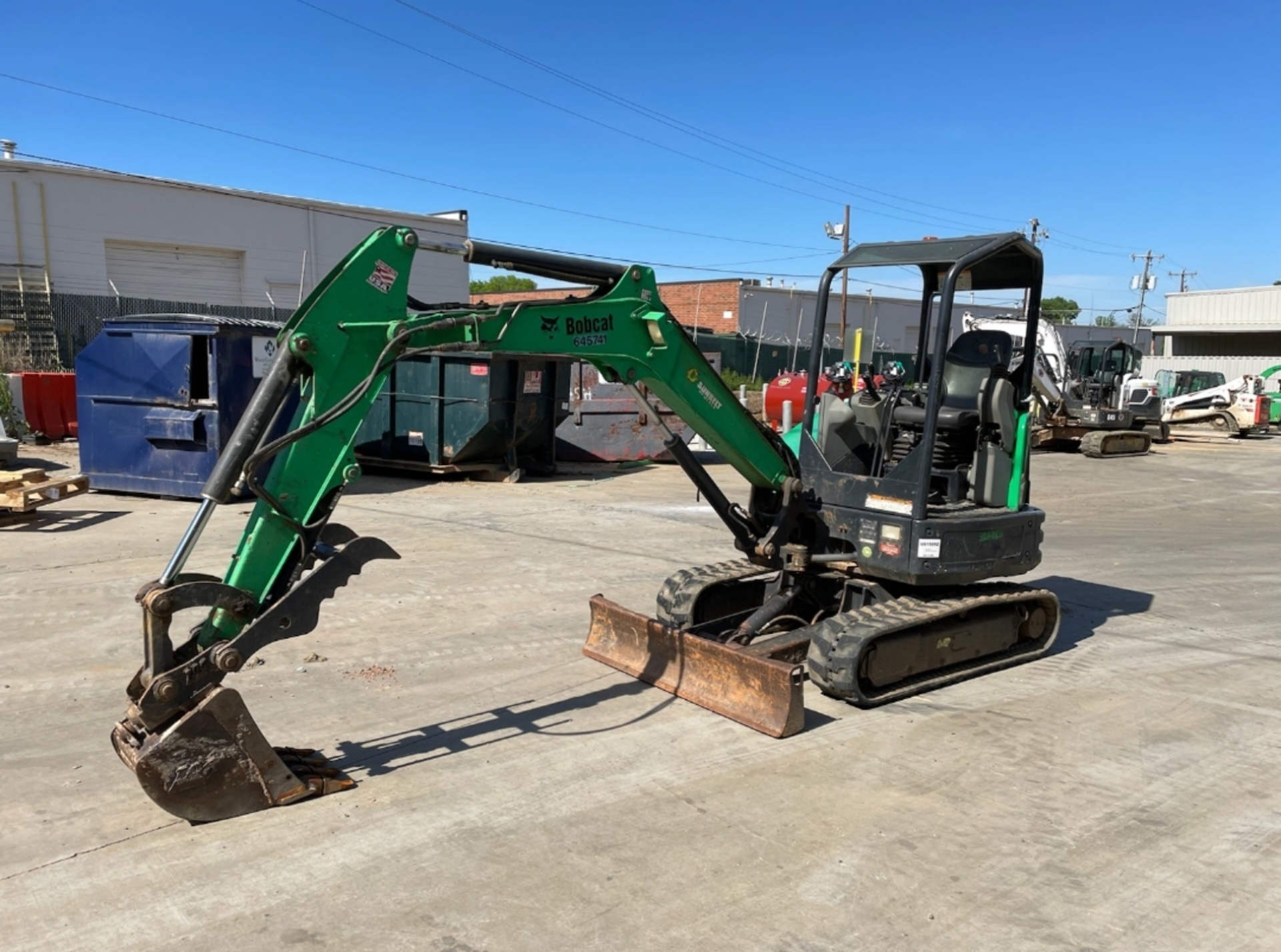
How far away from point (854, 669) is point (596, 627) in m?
1.81

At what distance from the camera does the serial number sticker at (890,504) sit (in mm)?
6145

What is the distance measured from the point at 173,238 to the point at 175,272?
37.7 inches

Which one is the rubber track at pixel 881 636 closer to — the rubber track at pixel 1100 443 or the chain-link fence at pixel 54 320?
the rubber track at pixel 1100 443

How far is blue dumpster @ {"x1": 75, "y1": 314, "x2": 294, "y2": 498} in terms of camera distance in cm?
1234

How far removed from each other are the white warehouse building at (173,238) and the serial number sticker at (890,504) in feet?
57.5

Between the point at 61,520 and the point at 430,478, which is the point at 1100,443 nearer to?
the point at 430,478

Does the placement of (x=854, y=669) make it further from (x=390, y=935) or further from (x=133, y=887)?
(x=133, y=887)

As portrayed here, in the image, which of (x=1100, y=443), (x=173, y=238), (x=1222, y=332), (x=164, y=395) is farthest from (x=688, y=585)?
(x=1222, y=332)

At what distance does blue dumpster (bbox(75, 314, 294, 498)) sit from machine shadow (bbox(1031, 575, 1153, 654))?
30.1 ft

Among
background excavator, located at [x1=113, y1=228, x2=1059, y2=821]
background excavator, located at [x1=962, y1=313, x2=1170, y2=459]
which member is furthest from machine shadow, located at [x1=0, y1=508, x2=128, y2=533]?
background excavator, located at [x1=962, y1=313, x2=1170, y2=459]

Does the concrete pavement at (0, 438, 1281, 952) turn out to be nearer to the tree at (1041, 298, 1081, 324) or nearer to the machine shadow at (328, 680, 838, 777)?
the machine shadow at (328, 680, 838, 777)

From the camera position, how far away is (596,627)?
6.71 metres

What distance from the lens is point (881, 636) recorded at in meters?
5.89

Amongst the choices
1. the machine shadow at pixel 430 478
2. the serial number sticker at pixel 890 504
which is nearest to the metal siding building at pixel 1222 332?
the machine shadow at pixel 430 478
